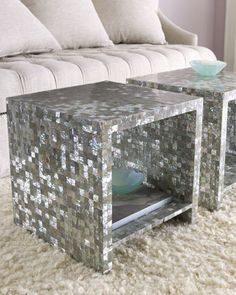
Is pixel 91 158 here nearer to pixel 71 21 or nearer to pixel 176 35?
pixel 71 21

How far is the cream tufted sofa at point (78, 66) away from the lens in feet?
5.87

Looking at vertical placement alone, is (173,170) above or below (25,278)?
above

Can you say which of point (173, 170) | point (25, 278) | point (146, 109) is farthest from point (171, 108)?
point (25, 278)

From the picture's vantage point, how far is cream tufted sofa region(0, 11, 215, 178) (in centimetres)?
179

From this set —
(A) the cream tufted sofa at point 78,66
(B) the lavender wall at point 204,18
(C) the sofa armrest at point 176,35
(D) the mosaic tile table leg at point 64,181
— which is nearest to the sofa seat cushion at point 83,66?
(A) the cream tufted sofa at point 78,66

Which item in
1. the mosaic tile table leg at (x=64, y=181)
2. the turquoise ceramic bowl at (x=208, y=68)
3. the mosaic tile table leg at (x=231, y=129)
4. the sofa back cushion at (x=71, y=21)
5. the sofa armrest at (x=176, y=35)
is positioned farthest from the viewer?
the sofa armrest at (x=176, y=35)

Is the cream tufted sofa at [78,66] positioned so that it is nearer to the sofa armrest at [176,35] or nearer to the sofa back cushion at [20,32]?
the sofa back cushion at [20,32]

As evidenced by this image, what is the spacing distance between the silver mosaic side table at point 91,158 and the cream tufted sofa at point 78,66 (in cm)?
40

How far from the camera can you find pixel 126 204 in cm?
140

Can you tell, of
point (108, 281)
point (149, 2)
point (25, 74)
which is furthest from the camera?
point (149, 2)

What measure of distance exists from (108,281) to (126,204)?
0.29 metres

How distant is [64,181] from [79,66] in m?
0.92

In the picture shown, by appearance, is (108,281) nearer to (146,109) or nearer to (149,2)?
(146,109)

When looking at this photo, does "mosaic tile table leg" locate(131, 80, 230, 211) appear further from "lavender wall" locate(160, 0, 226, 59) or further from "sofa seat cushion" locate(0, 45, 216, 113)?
"lavender wall" locate(160, 0, 226, 59)
